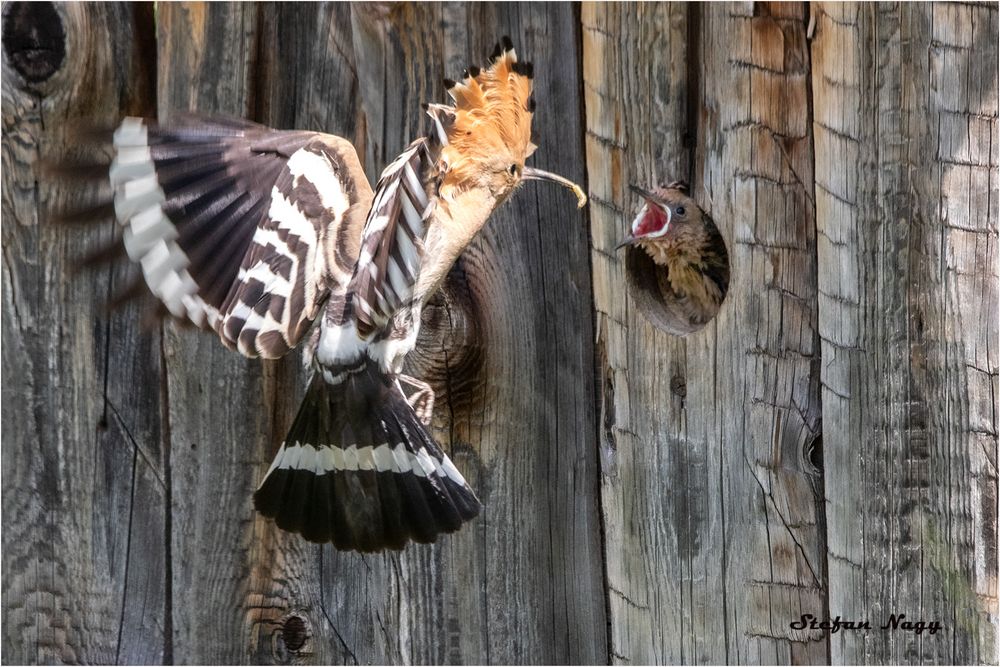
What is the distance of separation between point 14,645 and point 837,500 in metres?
2.07

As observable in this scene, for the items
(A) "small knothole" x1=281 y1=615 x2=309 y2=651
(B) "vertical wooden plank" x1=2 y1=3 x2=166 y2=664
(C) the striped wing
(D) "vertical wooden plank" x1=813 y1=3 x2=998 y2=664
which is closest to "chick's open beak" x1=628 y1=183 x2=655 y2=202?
(D) "vertical wooden plank" x1=813 y1=3 x2=998 y2=664

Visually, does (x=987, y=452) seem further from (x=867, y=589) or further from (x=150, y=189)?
(x=150, y=189)

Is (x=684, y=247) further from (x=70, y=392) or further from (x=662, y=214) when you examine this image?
(x=70, y=392)

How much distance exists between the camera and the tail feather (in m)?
2.36

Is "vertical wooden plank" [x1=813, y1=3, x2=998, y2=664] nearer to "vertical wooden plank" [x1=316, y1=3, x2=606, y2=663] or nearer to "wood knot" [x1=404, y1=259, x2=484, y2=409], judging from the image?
"vertical wooden plank" [x1=316, y1=3, x2=606, y2=663]

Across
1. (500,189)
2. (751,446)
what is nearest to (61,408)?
(500,189)

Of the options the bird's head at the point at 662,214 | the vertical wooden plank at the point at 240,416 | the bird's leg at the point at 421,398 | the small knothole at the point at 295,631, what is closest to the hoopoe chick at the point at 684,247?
the bird's head at the point at 662,214

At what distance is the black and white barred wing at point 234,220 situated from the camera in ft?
7.90

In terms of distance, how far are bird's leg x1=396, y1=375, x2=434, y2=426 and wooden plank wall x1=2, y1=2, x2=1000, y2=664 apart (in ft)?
0.20

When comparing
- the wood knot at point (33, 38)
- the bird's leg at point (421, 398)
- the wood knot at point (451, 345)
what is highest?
the wood knot at point (33, 38)

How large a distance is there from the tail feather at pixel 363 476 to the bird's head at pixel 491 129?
46 cm

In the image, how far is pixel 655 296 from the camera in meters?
2.81

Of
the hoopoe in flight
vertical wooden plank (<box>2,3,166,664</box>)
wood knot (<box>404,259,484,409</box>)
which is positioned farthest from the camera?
vertical wooden plank (<box>2,3,166,664</box>)

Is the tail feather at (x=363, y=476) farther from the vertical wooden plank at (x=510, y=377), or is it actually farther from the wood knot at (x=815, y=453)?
the wood knot at (x=815, y=453)
